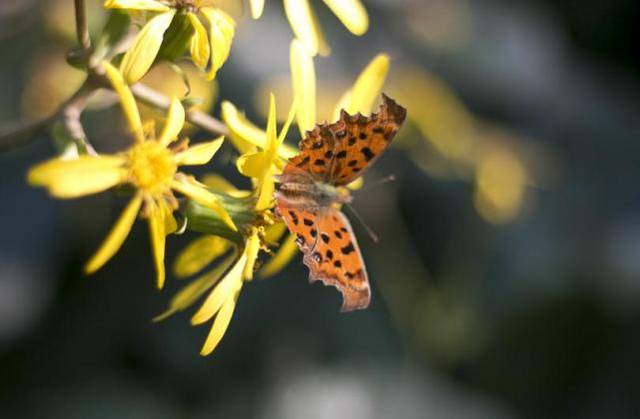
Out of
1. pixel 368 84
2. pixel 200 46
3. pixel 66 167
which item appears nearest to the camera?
pixel 66 167

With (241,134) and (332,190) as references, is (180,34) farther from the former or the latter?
(332,190)

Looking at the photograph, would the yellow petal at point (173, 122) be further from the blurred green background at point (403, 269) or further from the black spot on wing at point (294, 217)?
the blurred green background at point (403, 269)

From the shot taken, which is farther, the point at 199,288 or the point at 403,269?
the point at 403,269

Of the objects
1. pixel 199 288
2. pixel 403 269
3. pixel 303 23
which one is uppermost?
pixel 303 23

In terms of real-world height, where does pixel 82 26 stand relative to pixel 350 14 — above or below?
below

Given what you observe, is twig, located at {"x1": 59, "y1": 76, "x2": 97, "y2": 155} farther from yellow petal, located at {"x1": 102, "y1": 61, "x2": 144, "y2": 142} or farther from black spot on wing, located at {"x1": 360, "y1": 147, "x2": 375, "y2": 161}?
black spot on wing, located at {"x1": 360, "y1": 147, "x2": 375, "y2": 161}

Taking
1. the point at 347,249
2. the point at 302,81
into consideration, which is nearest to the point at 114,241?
the point at 347,249

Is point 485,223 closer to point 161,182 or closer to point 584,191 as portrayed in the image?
point 584,191

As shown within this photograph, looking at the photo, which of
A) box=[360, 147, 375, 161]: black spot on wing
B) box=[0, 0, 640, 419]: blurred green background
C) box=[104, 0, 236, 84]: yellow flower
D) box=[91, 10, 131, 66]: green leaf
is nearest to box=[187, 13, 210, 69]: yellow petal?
box=[104, 0, 236, 84]: yellow flower

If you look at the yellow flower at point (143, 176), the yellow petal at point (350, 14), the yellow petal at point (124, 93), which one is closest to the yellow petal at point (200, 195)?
the yellow flower at point (143, 176)
